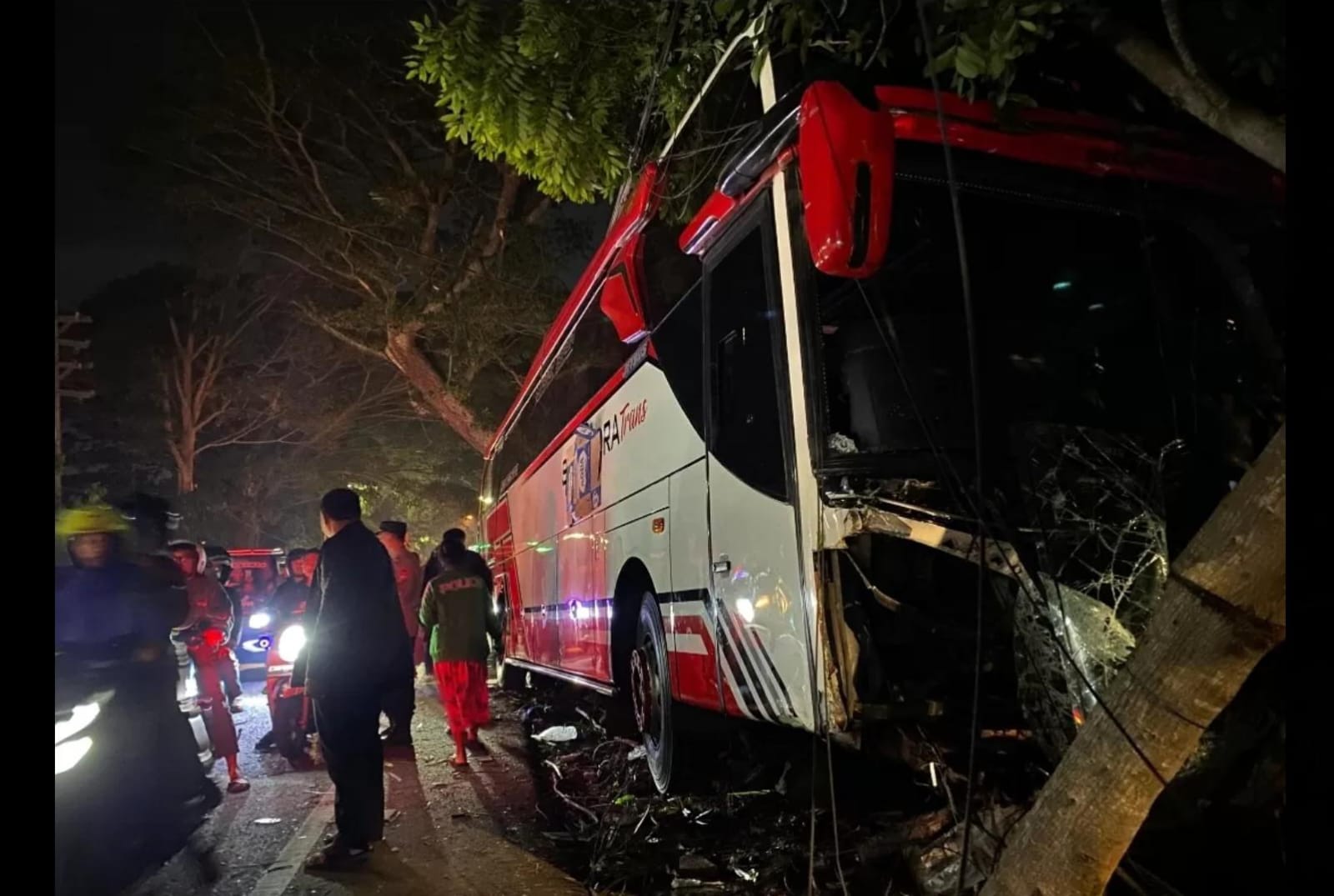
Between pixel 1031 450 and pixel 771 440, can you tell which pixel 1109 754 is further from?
pixel 771 440

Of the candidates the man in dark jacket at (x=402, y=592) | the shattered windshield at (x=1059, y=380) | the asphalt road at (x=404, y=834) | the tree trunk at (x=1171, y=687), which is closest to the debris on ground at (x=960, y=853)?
the shattered windshield at (x=1059, y=380)

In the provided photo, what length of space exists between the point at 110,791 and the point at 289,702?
3.05 meters

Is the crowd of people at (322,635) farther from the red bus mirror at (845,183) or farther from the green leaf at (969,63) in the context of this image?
the green leaf at (969,63)

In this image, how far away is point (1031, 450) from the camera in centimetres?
330

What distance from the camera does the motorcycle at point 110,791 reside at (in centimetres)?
381

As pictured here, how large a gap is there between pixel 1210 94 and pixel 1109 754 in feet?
6.28

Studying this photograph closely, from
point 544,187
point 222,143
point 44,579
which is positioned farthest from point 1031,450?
point 222,143

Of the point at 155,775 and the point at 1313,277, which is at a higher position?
the point at 1313,277

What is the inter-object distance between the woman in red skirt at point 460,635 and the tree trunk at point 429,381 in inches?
341

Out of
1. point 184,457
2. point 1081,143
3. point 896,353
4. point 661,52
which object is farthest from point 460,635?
point 184,457

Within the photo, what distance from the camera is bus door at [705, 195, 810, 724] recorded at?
11.8 feet

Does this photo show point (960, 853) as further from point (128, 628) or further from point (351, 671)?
point (128, 628)

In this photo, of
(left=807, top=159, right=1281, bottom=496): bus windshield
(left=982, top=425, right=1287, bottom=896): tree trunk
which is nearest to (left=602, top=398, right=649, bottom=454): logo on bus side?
(left=807, top=159, right=1281, bottom=496): bus windshield

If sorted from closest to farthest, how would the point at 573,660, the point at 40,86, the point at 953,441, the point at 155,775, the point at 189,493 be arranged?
the point at 40,86, the point at 953,441, the point at 155,775, the point at 573,660, the point at 189,493
